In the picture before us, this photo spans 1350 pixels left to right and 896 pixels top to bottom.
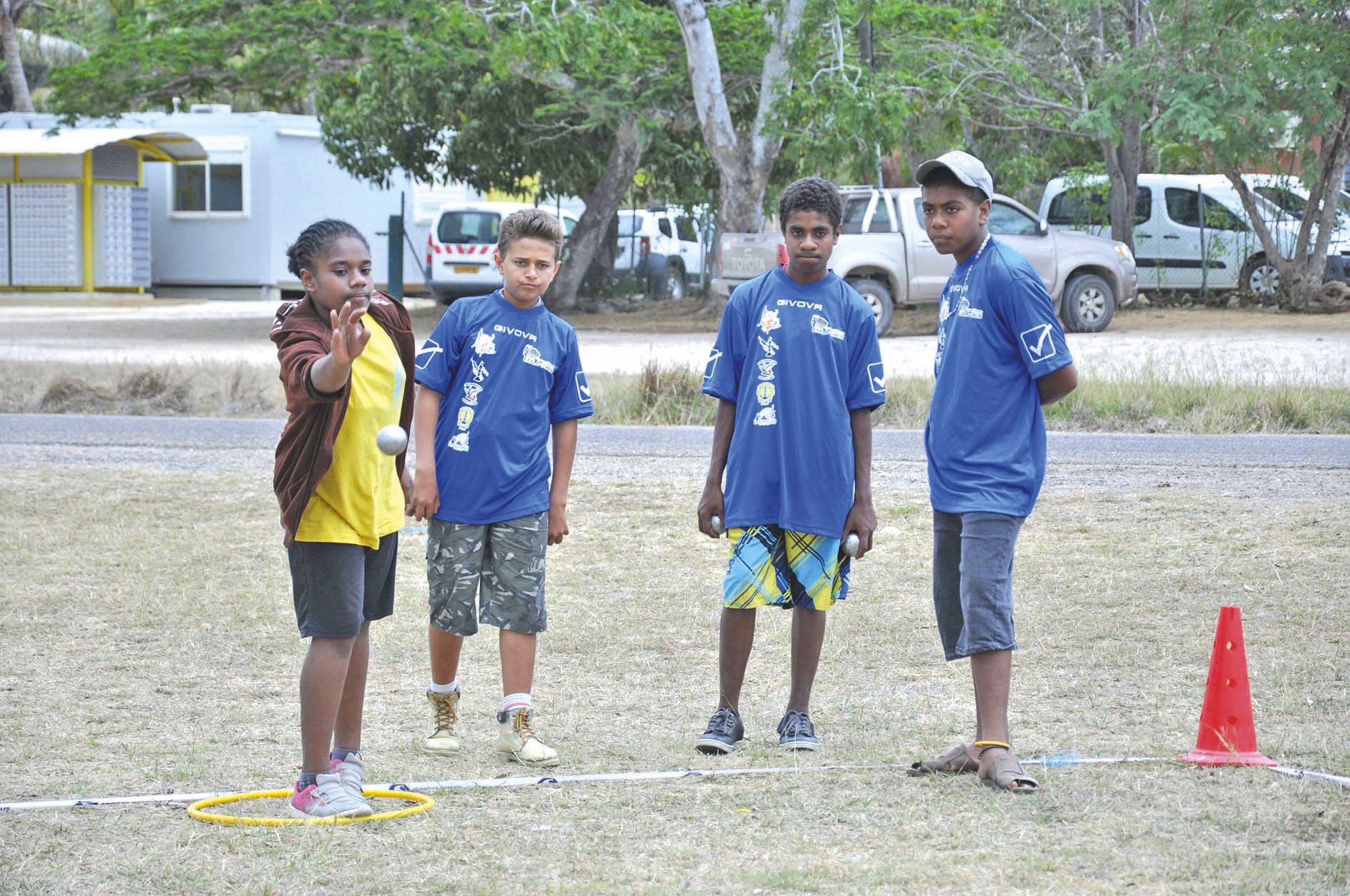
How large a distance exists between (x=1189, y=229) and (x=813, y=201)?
64.1 ft

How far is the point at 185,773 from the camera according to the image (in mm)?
4332

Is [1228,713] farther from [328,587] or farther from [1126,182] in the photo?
[1126,182]

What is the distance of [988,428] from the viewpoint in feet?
13.9

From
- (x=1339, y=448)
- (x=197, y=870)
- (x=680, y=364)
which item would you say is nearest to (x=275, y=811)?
(x=197, y=870)

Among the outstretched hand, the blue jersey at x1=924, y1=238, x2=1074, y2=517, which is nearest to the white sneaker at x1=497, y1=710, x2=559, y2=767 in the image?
the blue jersey at x1=924, y1=238, x2=1074, y2=517

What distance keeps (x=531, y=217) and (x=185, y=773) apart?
5.92 feet

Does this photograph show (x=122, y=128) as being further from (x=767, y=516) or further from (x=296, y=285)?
(x=767, y=516)

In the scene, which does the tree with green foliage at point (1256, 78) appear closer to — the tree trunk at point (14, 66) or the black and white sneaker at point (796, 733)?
the black and white sneaker at point (796, 733)

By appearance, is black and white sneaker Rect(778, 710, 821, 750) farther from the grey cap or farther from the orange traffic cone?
the grey cap

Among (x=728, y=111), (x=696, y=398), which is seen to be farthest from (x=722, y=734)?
(x=728, y=111)

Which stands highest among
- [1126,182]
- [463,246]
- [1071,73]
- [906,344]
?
[1071,73]

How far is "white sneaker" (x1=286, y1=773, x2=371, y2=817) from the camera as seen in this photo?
382 centimetres

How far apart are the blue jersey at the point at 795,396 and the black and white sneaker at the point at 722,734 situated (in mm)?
552

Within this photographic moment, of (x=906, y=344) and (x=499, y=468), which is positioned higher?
(x=499, y=468)
